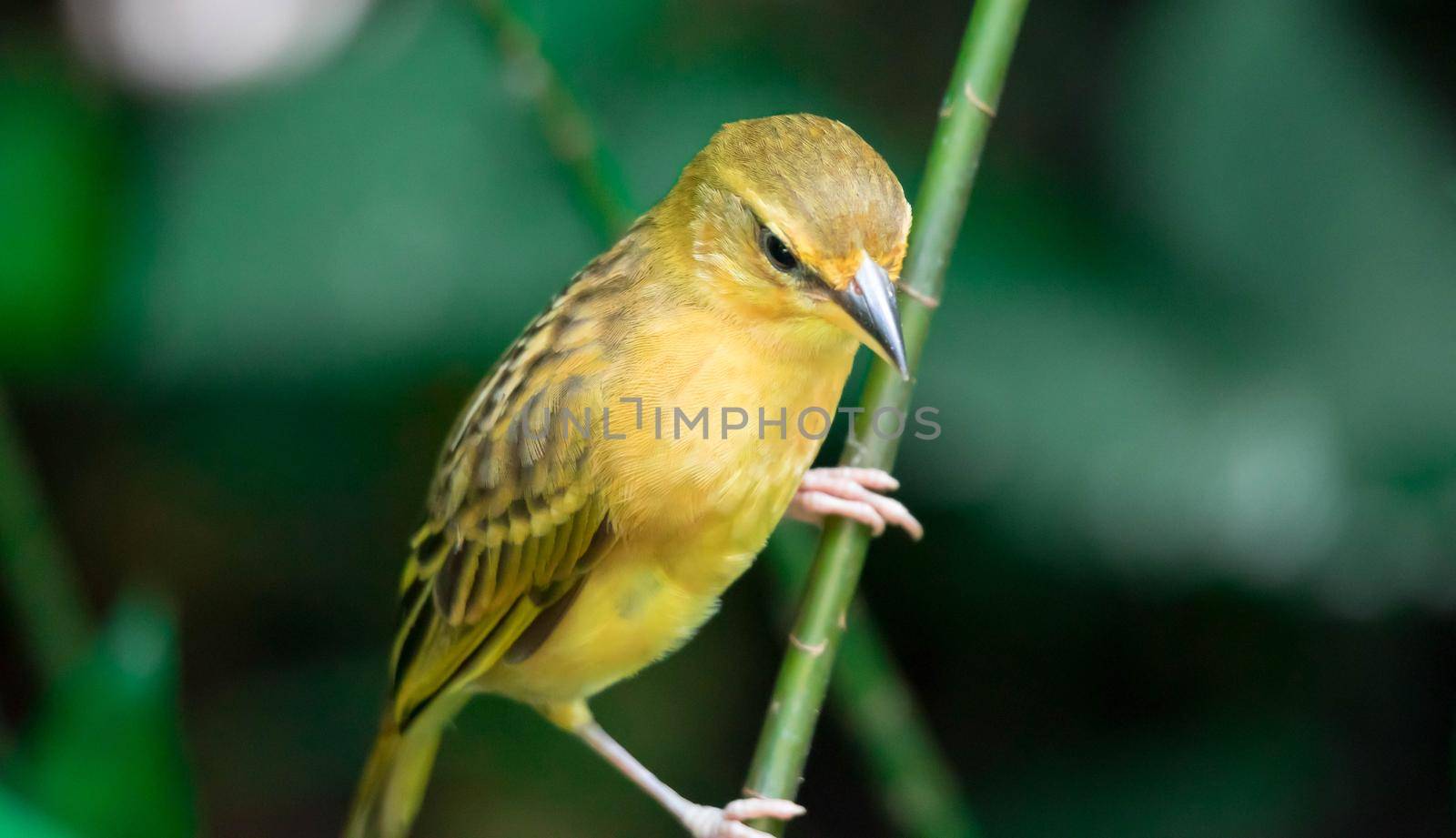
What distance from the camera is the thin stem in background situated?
2199 millimetres

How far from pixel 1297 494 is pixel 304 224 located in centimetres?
220

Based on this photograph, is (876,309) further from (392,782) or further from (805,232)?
(392,782)

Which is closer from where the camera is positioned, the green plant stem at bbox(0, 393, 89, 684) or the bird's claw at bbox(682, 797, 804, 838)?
the bird's claw at bbox(682, 797, 804, 838)

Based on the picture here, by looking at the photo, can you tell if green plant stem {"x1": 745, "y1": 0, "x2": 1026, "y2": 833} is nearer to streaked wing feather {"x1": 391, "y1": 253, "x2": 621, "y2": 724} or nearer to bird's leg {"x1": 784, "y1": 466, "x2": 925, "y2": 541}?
bird's leg {"x1": 784, "y1": 466, "x2": 925, "y2": 541}

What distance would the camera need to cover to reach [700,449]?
1.99 metres

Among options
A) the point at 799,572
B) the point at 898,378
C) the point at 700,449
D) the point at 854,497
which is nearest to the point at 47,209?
the point at 799,572

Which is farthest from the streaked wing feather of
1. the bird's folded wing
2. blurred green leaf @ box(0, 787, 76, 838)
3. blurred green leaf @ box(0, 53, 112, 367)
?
blurred green leaf @ box(0, 53, 112, 367)

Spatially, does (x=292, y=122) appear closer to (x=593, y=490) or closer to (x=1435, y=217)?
(x=593, y=490)

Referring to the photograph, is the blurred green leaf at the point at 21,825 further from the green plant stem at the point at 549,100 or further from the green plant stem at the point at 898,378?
the green plant stem at the point at 549,100

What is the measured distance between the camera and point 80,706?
233cm

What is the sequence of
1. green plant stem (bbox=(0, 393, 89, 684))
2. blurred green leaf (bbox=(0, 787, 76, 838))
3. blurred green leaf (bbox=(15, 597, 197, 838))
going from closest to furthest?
blurred green leaf (bbox=(0, 787, 76, 838))
blurred green leaf (bbox=(15, 597, 197, 838))
green plant stem (bbox=(0, 393, 89, 684))

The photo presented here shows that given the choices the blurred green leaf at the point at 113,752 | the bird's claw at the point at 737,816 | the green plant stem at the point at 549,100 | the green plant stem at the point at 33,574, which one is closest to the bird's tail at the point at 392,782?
the blurred green leaf at the point at 113,752

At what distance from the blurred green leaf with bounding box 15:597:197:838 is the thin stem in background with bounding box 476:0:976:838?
106 cm

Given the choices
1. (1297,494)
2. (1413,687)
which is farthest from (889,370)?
(1413,687)
